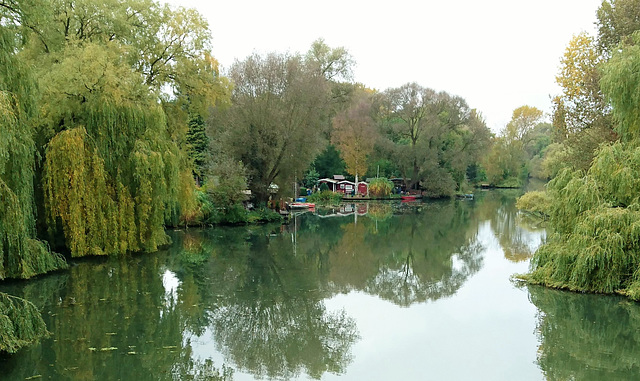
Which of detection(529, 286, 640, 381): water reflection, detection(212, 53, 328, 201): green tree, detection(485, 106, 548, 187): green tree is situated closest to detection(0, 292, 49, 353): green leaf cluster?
detection(529, 286, 640, 381): water reflection

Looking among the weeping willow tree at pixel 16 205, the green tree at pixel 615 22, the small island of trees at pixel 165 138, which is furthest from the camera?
the green tree at pixel 615 22

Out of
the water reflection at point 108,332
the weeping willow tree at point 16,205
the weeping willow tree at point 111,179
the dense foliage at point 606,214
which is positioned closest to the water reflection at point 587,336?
the dense foliage at point 606,214

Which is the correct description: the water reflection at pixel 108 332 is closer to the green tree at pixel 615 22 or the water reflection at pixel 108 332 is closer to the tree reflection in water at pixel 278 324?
the tree reflection in water at pixel 278 324

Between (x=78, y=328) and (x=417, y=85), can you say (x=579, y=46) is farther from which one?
(x=417, y=85)

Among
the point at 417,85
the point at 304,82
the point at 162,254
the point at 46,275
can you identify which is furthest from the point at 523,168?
the point at 46,275

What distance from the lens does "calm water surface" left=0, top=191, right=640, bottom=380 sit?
29.3 ft

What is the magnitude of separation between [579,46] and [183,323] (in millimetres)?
22257

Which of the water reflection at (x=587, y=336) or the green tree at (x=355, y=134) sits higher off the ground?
the green tree at (x=355, y=134)

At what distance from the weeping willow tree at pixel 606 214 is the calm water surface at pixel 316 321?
Result: 1.93ft

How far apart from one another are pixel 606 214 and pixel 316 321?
799 centimetres

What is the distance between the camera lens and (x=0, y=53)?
11.1 m

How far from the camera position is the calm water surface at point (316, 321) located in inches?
352

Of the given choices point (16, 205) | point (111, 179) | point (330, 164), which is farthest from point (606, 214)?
point (330, 164)

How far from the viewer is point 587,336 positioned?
10.8 m
